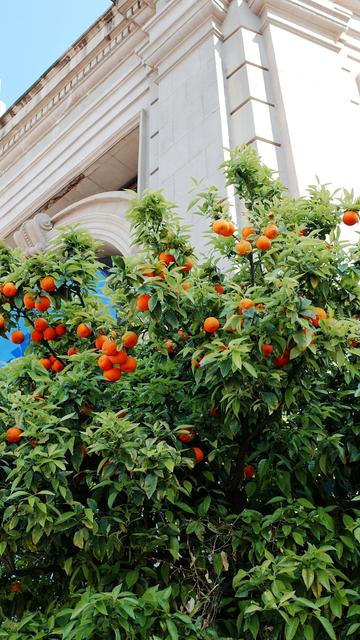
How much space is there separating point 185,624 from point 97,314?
2.26 metres

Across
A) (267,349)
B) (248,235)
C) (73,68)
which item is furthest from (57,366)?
(73,68)

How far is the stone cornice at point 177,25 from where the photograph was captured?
9.88 meters

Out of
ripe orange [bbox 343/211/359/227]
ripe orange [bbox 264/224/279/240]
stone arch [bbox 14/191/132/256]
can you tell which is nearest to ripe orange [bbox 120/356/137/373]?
ripe orange [bbox 264/224/279/240]

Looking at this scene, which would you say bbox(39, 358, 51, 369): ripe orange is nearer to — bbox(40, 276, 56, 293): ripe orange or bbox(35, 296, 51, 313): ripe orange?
bbox(35, 296, 51, 313): ripe orange

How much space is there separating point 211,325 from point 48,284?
4.49ft

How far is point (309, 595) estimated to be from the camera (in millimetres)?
3783

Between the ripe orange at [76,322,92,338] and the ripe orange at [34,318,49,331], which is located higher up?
the ripe orange at [34,318,49,331]

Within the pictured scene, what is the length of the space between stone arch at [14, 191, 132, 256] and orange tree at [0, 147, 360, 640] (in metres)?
5.74

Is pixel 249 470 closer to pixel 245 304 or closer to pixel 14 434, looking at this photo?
pixel 245 304

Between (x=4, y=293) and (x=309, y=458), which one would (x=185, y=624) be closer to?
(x=309, y=458)

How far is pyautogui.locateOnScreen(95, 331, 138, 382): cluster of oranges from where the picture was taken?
4.28 meters

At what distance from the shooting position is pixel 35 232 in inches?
500

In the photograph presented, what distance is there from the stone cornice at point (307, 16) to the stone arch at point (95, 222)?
3.30 metres

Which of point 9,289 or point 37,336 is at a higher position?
point 9,289
